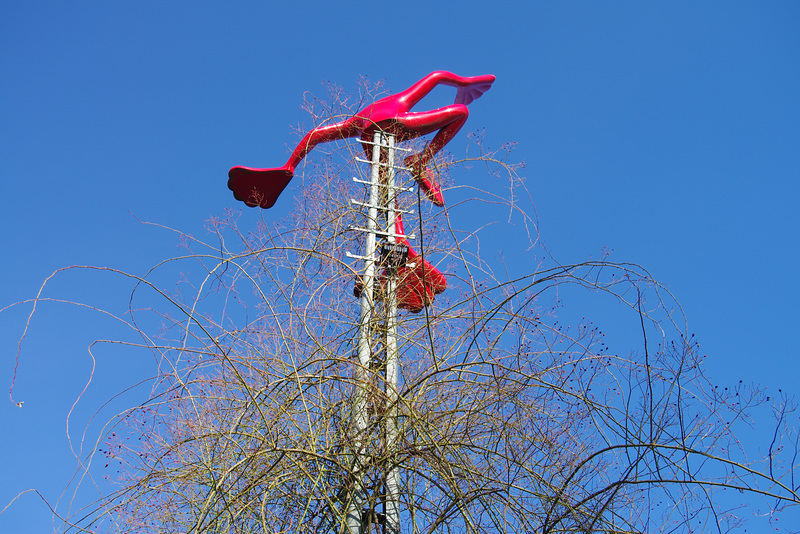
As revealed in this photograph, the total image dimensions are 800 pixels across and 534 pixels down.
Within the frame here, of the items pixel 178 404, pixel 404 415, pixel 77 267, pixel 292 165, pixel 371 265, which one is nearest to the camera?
pixel 77 267

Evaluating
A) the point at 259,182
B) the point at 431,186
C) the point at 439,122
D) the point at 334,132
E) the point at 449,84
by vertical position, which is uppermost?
the point at 449,84

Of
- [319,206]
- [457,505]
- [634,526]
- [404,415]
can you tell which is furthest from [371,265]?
[634,526]

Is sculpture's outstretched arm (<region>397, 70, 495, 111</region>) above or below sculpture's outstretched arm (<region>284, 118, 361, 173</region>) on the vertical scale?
above

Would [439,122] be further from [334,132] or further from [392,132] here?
[334,132]

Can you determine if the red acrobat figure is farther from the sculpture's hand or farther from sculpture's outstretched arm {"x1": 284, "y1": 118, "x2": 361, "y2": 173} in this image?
the sculpture's hand

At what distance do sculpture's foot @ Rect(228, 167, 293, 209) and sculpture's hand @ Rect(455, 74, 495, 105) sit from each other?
2.05 meters

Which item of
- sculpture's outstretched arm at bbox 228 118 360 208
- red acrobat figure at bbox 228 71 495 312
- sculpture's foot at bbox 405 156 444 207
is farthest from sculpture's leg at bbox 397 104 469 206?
sculpture's foot at bbox 405 156 444 207

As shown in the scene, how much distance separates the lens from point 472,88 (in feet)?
19.8

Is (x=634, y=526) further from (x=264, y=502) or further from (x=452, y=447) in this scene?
(x=264, y=502)

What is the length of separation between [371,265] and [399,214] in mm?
563

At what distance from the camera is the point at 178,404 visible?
120 inches

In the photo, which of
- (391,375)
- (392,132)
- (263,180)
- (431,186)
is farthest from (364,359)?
(263,180)

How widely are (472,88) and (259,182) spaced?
232cm

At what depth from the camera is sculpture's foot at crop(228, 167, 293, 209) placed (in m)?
4.66
